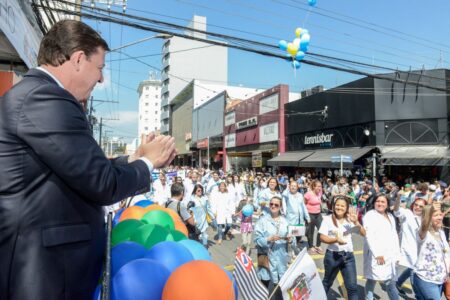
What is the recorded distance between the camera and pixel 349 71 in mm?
10289

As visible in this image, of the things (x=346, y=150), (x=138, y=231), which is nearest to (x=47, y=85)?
(x=138, y=231)

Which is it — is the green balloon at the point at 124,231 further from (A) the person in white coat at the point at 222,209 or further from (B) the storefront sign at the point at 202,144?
(B) the storefront sign at the point at 202,144

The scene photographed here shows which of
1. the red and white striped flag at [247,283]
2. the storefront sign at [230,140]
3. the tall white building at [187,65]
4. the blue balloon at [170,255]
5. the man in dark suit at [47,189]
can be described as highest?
the tall white building at [187,65]

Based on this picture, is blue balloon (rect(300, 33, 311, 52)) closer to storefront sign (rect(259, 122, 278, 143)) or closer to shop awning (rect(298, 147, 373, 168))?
shop awning (rect(298, 147, 373, 168))

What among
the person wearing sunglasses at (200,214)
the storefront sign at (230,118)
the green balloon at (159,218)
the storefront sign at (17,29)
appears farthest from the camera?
the storefront sign at (230,118)

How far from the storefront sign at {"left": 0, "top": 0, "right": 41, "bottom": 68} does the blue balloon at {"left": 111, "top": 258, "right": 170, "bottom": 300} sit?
109 inches

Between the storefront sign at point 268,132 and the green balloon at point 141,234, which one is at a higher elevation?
the storefront sign at point 268,132

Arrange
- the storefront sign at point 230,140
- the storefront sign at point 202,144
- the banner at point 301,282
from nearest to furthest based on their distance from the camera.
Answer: the banner at point 301,282 < the storefront sign at point 230,140 < the storefront sign at point 202,144

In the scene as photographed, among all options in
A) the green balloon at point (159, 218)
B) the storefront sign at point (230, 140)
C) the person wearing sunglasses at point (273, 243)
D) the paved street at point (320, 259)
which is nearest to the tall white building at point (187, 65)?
the storefront sign at point (230, 140)

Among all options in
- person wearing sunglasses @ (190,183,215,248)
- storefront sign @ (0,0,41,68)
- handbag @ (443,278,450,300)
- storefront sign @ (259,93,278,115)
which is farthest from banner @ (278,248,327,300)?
storefront sign @ (259,93,278,115)

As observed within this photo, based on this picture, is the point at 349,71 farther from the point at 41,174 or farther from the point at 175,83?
the point at 175,83

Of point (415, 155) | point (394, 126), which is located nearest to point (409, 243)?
point (415, 155)

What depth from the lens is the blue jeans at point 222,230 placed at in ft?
33.7

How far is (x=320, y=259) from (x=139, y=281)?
744cm
